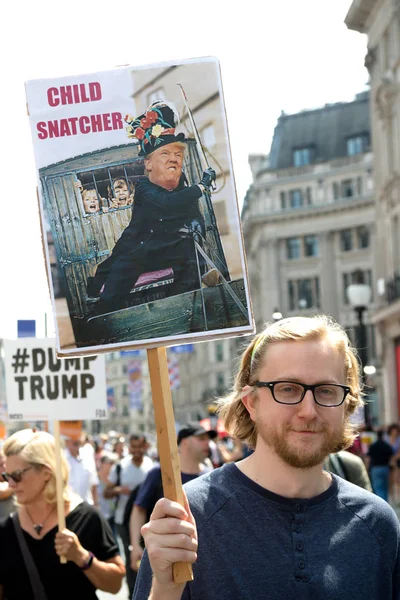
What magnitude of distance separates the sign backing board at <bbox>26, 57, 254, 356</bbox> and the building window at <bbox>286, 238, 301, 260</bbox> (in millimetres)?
81581

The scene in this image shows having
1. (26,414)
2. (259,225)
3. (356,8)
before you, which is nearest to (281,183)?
(259,225)

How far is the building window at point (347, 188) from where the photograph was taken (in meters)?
83.1

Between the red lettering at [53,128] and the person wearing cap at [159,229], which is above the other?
the red lettering at [53,128]

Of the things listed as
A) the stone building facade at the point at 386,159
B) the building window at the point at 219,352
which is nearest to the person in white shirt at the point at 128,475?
the stone building facade at the point at 386,159

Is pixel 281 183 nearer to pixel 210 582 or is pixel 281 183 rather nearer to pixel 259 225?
pixel 259 225

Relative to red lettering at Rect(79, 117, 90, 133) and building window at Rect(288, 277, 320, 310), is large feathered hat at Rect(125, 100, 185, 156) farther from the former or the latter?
building window at Rect(288, 277, 320, 310)

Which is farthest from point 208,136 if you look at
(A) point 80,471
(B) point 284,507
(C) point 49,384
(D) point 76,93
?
(A) point 80,471

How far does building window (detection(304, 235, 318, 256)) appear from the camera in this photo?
276ft

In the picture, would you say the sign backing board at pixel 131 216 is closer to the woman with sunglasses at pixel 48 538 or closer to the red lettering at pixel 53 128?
the red lettering at pixel 53 128

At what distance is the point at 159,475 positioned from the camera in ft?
25.5

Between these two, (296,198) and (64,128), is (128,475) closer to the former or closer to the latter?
(64,128)

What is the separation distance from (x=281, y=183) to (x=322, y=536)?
82459mm

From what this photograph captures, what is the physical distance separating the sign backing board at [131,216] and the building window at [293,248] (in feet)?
268

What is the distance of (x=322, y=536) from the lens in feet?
10.7
